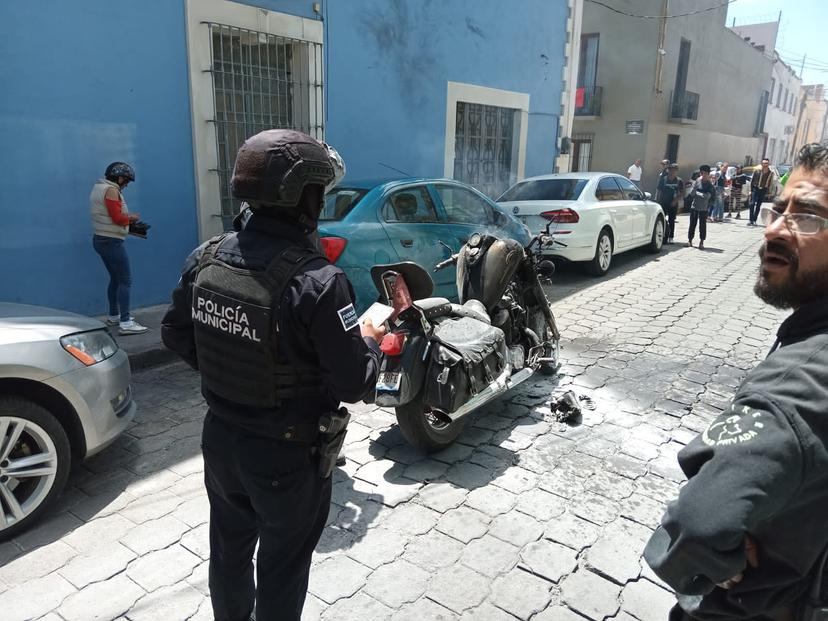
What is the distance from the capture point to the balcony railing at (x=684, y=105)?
21.9m

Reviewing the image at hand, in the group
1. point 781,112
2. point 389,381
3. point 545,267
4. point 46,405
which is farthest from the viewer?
point 781,112

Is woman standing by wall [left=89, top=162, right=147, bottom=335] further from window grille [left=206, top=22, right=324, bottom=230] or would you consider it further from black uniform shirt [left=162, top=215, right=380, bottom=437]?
black uniform shirt [left=162, top=215, right=380, bottom=437]

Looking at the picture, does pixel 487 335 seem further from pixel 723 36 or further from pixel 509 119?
pixel 723 36

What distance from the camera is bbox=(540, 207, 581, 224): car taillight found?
8.48 meters

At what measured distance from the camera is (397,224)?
5.97m

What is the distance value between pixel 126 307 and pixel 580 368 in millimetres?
4247

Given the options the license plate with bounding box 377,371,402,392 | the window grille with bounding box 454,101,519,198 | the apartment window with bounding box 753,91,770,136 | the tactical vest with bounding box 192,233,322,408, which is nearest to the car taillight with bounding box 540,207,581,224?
the window grille with bounding box 454,101,519,198

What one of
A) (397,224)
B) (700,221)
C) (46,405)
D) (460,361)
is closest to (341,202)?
(397,224)

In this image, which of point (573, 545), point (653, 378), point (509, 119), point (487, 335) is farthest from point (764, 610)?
point (509, 119)

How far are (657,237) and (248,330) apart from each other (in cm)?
1100

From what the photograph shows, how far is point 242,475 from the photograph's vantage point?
1818 mm

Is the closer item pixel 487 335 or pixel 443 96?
pixel 487 335

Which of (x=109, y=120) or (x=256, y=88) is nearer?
(x=109, y=120)

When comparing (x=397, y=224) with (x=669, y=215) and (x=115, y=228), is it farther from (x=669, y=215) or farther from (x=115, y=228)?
(x=669, y=215)
